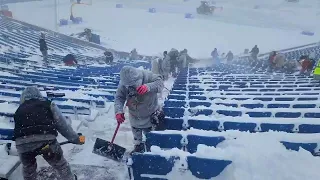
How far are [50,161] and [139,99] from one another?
59.2 inches

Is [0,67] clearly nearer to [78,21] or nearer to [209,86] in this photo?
[209,86]

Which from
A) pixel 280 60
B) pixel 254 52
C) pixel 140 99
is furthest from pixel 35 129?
pixel 254 52

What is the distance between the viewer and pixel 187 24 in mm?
41406

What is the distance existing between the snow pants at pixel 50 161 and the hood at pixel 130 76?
127 cm

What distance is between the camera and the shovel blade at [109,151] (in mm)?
4391

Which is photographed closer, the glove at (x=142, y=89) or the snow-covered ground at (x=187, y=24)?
the glove at (x=142, y=89)

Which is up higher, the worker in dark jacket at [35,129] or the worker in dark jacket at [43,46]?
the worker in dark jacket at [43,46]

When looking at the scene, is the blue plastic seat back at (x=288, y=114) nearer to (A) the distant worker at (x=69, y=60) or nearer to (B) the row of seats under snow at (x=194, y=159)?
(B) the row of seats under snow at (x=194, y=159)

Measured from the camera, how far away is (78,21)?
40.1 m

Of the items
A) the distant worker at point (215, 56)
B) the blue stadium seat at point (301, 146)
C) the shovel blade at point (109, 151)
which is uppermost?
the distant worker at point (215, 56)

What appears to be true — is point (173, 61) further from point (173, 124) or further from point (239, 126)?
point (239, 126)

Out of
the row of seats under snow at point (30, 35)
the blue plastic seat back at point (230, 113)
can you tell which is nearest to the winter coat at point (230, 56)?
the row of seats under snow at point (30, 35)

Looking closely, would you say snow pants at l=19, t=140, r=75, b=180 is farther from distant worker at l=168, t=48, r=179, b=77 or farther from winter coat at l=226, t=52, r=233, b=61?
winter coat at l=226, t=52, r=233, b=61

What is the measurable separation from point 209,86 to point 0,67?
8.20 meters
